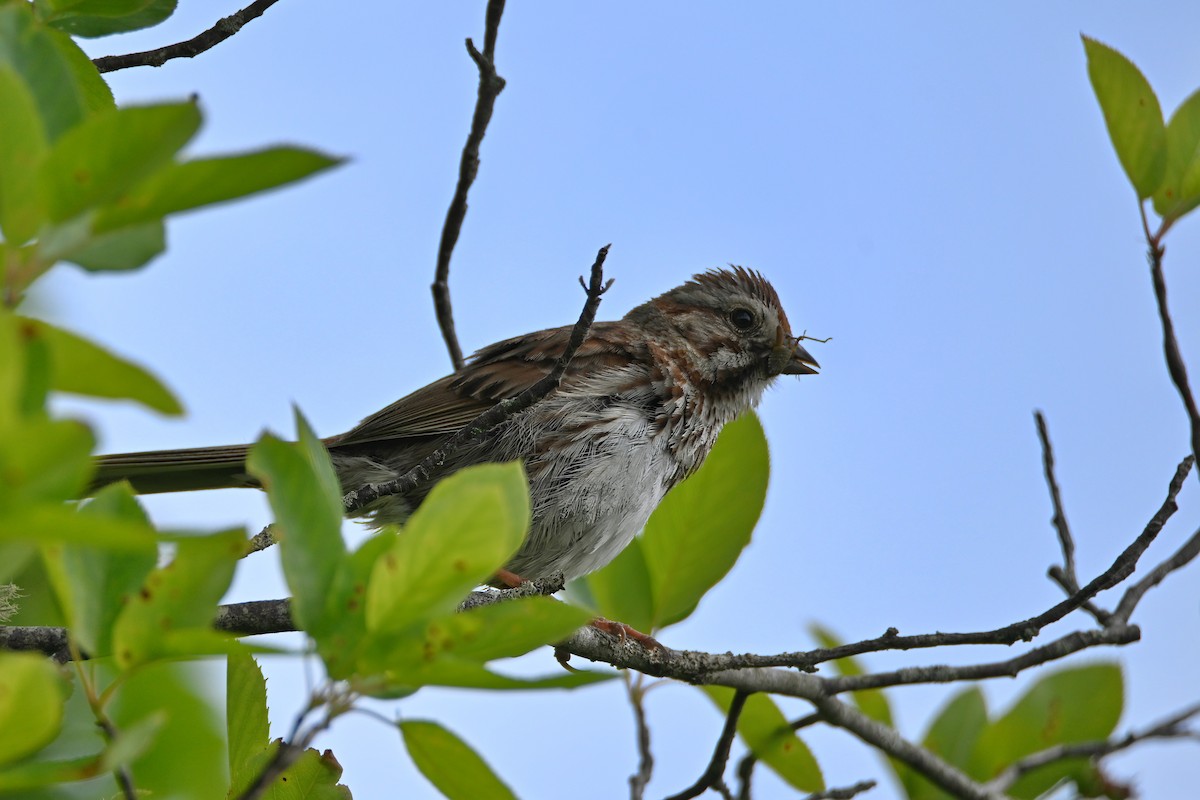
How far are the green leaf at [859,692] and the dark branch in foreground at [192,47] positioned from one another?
235 cm

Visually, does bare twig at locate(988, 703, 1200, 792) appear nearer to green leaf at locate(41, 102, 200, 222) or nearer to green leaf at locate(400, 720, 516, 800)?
green leaf at locate(400, 720, 516, 800)

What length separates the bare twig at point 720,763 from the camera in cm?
326

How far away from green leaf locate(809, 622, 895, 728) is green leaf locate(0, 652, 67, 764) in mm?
2354

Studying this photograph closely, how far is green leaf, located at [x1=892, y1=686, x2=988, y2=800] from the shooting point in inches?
104

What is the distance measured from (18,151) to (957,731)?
2.29 meters

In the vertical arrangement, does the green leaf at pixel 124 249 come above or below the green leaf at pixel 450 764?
above

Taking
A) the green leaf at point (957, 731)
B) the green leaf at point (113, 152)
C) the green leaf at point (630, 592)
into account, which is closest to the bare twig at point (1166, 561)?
the green leaf at point (957, 731)

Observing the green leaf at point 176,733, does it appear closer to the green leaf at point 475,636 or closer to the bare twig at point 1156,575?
the green leaf at point 475,636

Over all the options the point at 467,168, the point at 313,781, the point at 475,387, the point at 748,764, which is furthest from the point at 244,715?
the point at 475,387

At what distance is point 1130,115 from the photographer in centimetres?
238

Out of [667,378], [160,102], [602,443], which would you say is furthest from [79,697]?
[667,378]

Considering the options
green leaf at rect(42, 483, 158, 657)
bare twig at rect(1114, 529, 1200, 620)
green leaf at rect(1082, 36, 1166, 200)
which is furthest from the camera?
bare twig at rect(1114, 529, 1200, 620)

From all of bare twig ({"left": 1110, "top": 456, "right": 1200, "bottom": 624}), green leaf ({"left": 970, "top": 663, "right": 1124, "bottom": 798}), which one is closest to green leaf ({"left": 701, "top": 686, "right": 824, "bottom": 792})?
green leaf ({"left": 970, "top": 663, "right": 1124, "bottom": 798})

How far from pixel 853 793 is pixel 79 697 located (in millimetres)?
2000
